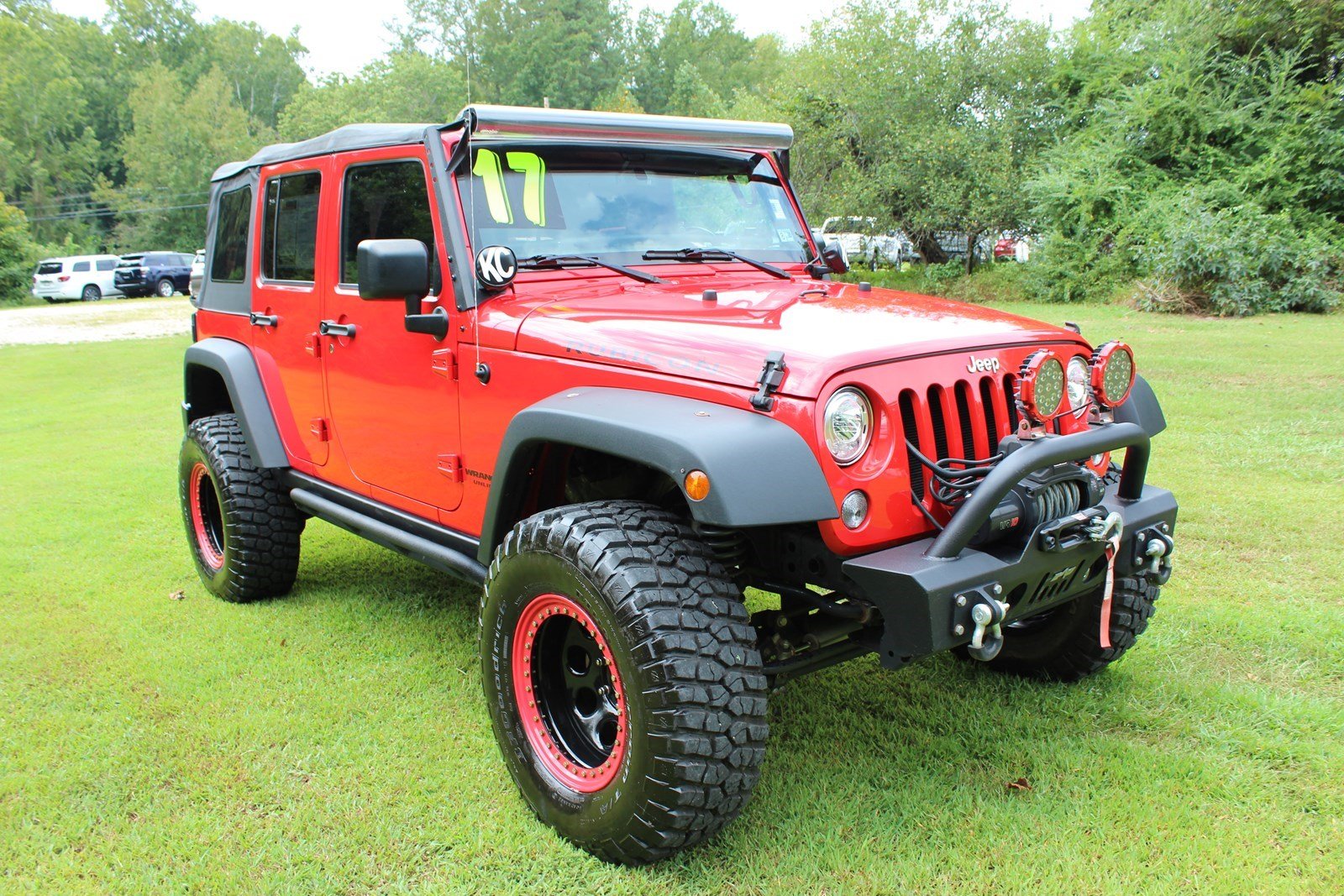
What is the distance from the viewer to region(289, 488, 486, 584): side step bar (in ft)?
11.6

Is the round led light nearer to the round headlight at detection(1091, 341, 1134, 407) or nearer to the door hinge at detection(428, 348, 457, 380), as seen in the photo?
the round headlight at detection(1091, 341, 1134, 407)

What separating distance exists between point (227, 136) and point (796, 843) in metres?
65.1

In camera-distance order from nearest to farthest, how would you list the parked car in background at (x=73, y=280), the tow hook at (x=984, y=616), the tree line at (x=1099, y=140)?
the tow hook at (x=984, y=616)
the tree line at (x=1099, y=140)
the parked car in background at (x=73, y=280)

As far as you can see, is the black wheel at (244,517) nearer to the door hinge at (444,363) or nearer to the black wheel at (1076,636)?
the door hinge at (444,363)

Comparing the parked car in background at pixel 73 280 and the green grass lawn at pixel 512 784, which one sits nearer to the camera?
the green grass lawn at pixel 512 784

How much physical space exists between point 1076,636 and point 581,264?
218cm

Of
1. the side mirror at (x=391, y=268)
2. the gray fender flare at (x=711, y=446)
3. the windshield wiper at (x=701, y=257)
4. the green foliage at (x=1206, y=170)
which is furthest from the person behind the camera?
the green foliage at (x=1206, y=170)

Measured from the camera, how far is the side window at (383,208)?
3.63 metres

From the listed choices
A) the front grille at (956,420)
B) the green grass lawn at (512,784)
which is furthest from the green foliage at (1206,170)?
the front grille at (956,420)

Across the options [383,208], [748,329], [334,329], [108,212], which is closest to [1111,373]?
[748,329]

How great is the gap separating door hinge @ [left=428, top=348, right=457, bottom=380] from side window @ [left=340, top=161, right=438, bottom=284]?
254 millimetres

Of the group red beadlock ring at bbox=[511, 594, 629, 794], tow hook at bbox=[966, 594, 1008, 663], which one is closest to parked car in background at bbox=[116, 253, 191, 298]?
red beadlock ring at bbox=[511, 594, 629, 794]

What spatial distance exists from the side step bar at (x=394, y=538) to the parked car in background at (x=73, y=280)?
32.6 meters

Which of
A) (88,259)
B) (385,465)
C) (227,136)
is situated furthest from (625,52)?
(385,465)
